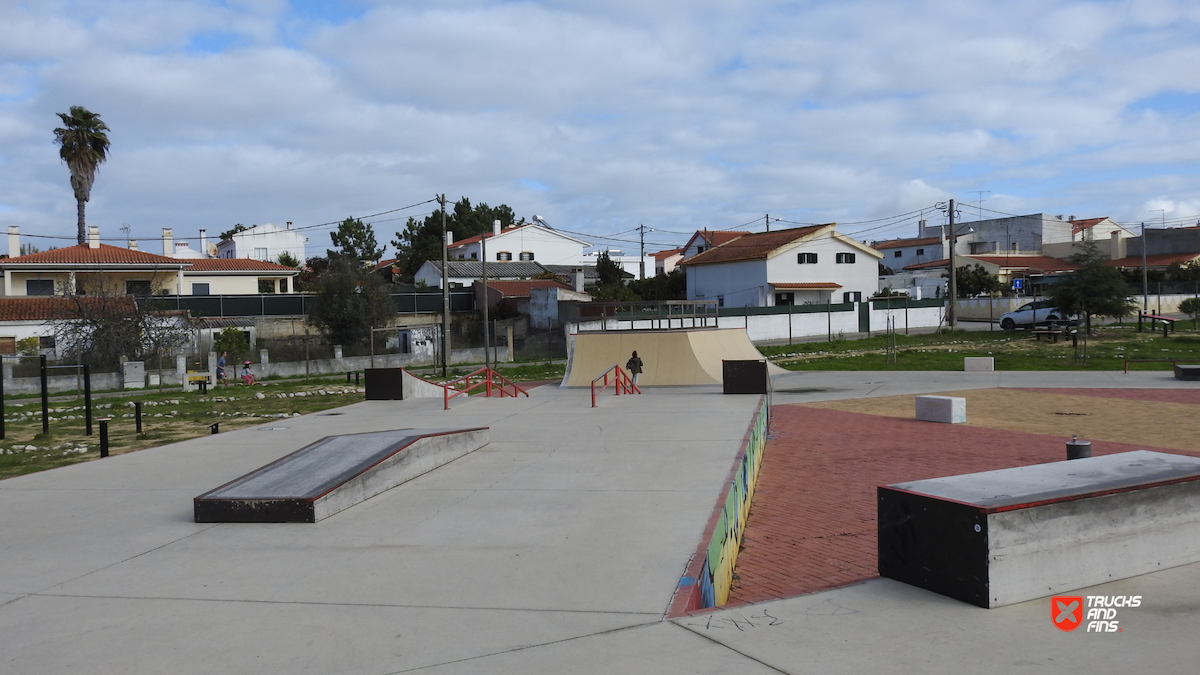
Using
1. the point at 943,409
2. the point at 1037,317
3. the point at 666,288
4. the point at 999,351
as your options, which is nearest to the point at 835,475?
the point at 943,409

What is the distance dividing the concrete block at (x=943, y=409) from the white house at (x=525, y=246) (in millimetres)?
62413

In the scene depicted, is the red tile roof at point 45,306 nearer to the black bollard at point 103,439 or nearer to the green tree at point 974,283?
the black bollard at point 103,439

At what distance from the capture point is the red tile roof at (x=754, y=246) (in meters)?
60.0

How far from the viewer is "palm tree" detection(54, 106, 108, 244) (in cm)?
5556

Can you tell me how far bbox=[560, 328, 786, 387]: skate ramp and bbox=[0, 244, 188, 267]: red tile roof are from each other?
3556 centimetres

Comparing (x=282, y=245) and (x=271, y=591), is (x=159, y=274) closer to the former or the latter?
(x=282, y=245)

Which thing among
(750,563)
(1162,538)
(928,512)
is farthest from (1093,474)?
(750,563)

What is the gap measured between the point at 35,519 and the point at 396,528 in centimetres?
406

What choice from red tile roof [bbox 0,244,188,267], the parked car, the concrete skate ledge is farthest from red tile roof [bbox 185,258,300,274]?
the concrete skate ledge

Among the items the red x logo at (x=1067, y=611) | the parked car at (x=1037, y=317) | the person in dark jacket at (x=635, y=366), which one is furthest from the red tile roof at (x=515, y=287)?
the red x logo at (x=1067, y=611)

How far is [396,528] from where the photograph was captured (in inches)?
327

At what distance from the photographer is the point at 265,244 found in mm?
91562

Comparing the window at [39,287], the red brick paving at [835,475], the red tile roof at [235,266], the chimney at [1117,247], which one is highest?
the chimney at [1117,247]

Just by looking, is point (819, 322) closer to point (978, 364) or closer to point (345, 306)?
point (978, 364)
